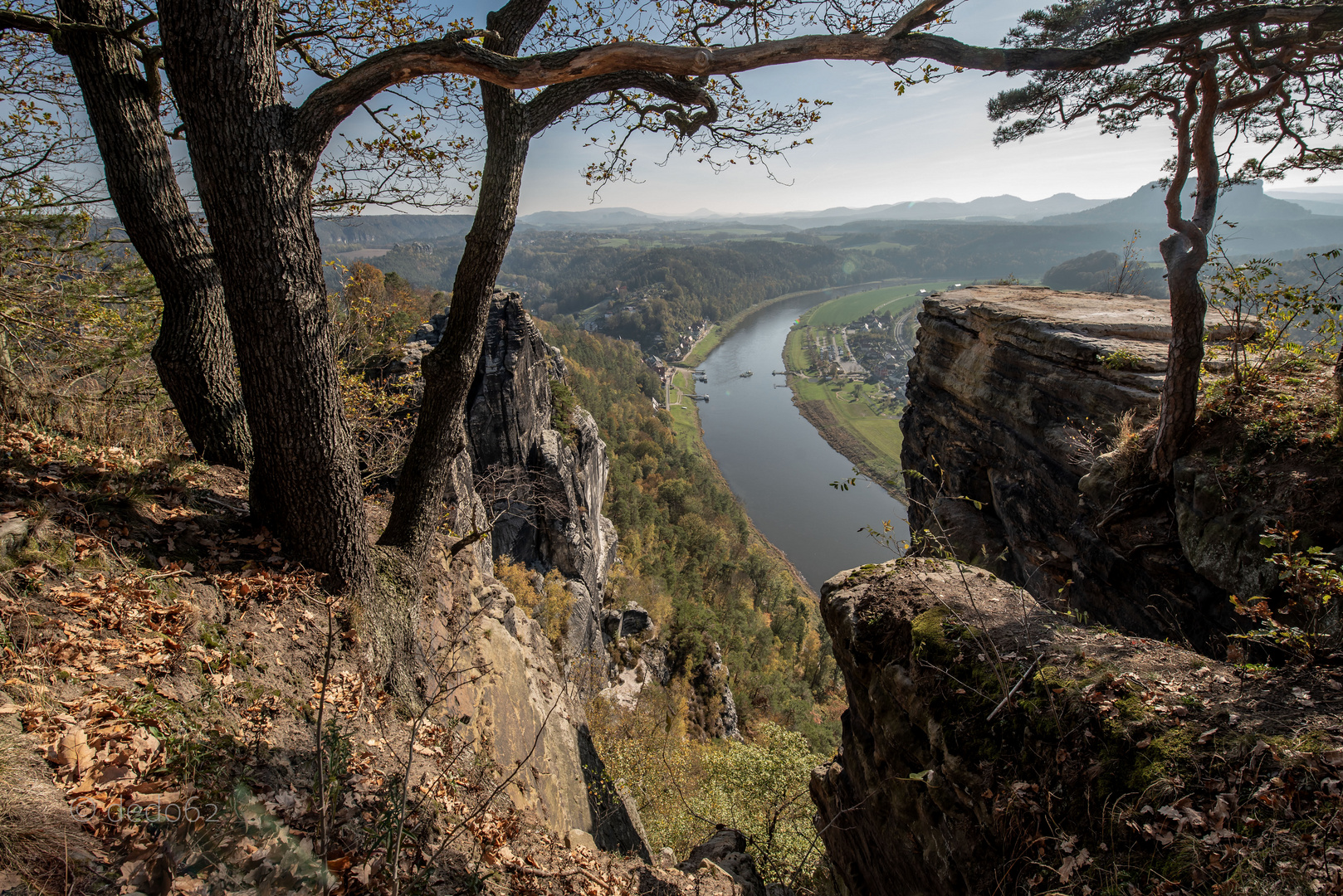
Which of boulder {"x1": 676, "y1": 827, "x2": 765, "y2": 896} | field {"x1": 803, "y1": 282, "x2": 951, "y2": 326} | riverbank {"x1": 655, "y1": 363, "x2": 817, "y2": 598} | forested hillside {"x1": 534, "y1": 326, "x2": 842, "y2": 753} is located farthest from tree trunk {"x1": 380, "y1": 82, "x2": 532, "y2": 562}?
field {"x1": 803, "y1": 282, "x2": 951, "y2": 326}

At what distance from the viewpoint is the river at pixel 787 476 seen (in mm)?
50562

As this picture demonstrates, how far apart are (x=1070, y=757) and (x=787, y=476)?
61.1 metres

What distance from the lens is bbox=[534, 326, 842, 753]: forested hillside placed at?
29.8 metres

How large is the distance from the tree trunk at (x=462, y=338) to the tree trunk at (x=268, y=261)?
1.74ft

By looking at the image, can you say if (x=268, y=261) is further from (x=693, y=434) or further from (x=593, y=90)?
(x=693, y=434)

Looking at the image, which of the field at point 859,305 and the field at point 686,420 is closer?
the field at point 686,420

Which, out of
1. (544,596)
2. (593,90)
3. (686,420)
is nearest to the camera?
(593,90)

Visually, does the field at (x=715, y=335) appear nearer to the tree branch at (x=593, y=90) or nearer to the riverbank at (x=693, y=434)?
the riverbank at (x=693, y=434)

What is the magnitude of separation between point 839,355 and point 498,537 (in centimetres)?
9079

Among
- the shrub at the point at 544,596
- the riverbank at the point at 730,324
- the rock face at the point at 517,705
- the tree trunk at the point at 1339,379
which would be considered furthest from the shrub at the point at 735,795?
the riverbank at the point at 730,324

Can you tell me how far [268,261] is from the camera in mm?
2750

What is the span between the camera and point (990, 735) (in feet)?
10.1

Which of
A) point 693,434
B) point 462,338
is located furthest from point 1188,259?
point 693,434

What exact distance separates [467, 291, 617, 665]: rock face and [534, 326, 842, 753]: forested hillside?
23.7 ft
